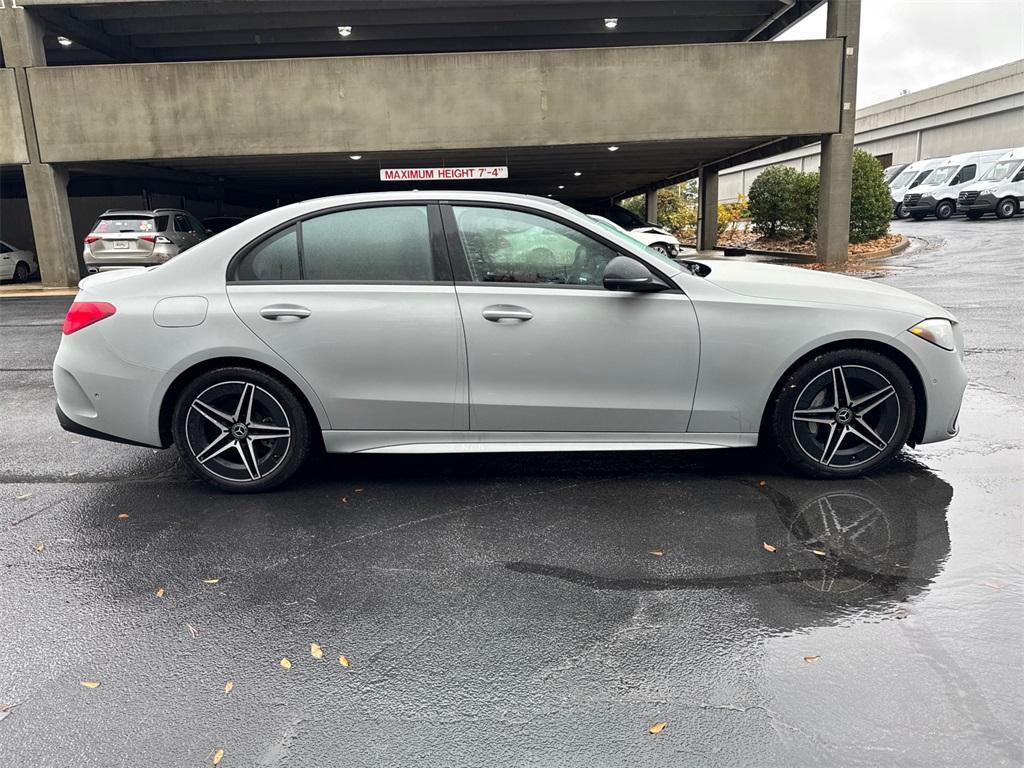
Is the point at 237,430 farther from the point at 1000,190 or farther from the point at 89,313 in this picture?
the point at 1000,190

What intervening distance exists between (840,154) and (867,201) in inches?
183

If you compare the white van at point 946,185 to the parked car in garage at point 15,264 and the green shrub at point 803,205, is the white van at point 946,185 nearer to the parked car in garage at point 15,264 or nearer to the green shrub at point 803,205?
the green shrub at point 803,205

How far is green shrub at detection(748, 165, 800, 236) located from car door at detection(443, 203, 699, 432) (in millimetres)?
22028

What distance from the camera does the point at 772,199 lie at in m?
25.2

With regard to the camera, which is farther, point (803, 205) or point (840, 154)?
point (803, 205)

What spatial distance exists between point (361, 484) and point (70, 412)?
173cm

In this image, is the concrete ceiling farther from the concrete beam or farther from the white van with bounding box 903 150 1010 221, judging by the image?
the white van with bounding box 903 150 1010 221

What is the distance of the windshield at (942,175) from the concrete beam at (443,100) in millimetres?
18376

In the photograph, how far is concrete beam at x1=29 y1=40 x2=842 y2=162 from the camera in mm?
17484

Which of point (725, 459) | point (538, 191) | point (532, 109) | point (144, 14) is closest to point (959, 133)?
point (538, 191)

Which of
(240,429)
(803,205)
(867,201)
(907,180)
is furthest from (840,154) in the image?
(907,180)

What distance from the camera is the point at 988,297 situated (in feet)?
39.4

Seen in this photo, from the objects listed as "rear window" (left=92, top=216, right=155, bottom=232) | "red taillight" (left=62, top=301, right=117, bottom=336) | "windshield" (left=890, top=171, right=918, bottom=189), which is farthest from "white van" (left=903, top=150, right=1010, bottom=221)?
"red taillight" (left=62, top=301, right=117, bottom=336)

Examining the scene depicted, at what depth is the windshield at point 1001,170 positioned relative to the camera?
29688mm
